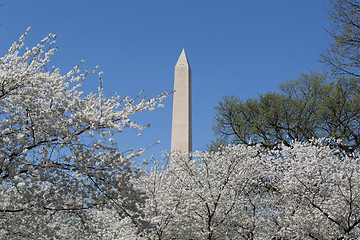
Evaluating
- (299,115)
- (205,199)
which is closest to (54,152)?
(205,199)

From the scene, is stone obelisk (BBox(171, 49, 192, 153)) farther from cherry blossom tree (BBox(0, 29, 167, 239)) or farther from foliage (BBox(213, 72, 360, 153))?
cherry blossom tree (BBox(0, 29, 167, 239))

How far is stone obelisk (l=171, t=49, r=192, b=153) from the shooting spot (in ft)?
47.5

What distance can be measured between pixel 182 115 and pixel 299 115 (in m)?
6.43

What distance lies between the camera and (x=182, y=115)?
14.5 m

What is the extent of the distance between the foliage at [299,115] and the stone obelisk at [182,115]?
434cm

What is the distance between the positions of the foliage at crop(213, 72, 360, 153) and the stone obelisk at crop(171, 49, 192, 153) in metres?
4.34

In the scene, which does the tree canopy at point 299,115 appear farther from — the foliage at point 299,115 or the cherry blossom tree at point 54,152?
the cherry blossom tree at point 54,152

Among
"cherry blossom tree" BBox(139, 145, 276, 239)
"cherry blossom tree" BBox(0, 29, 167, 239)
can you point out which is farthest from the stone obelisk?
"cherry blossom tree" BBox(0, 29, 167, 239)

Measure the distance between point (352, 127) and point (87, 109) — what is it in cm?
1515

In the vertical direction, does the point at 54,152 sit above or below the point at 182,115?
below

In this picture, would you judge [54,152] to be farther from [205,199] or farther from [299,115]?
[299,115]

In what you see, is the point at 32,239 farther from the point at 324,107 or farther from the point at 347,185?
the point at 324,107

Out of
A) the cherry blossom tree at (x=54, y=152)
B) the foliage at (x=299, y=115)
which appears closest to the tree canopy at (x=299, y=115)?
the foliage at (x=299, y=115)

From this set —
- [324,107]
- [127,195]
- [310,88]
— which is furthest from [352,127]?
[127,195]
